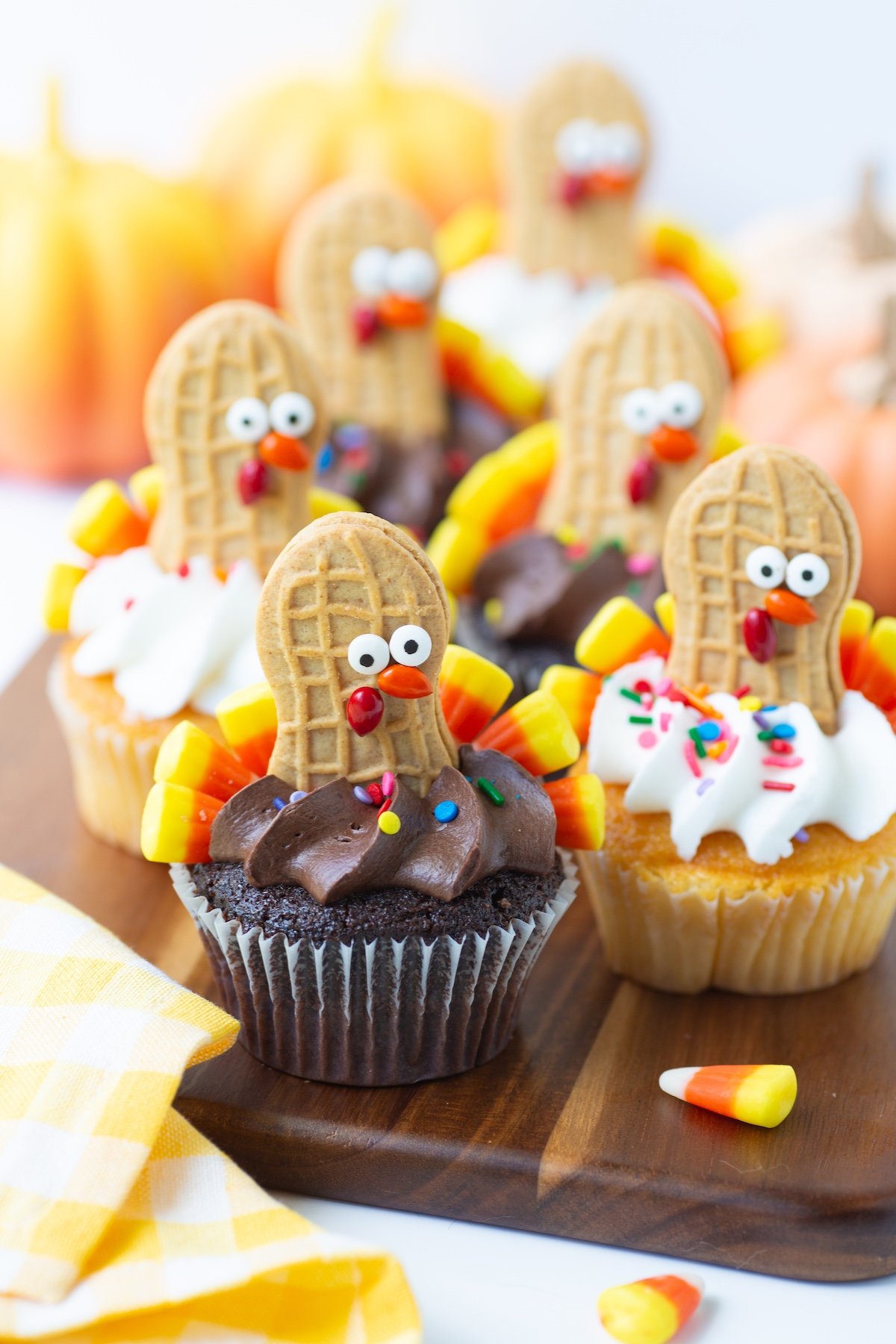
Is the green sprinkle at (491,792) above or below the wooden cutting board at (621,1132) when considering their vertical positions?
above

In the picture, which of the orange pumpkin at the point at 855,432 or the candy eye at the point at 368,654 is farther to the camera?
the orange pumpkin at the point at 855,432

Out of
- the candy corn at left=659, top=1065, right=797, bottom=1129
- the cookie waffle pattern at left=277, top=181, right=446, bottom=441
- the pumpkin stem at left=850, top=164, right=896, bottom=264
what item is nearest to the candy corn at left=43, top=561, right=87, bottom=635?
the cookie waffle pattern at left=277, top=181, right=446, bottom=441

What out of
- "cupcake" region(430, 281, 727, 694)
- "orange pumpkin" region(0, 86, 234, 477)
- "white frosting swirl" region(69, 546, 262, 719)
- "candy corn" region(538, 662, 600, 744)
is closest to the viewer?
"candy corn" region(538, 662, 600, 744)

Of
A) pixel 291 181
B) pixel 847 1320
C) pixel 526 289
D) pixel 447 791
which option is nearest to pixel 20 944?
pixel 447 791

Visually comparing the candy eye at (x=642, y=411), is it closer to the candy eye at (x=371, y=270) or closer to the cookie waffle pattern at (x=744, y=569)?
the cookie waffle pattern at (x=744, y=569)

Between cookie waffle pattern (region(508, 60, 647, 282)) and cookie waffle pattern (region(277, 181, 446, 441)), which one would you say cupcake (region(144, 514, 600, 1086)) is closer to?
cookie waffle pattern (region(277, 181, 446, 441))

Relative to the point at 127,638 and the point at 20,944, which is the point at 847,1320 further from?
the point at 127,638

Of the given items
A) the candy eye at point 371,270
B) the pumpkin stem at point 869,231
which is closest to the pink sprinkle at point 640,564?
the candy eye at point 371,270
